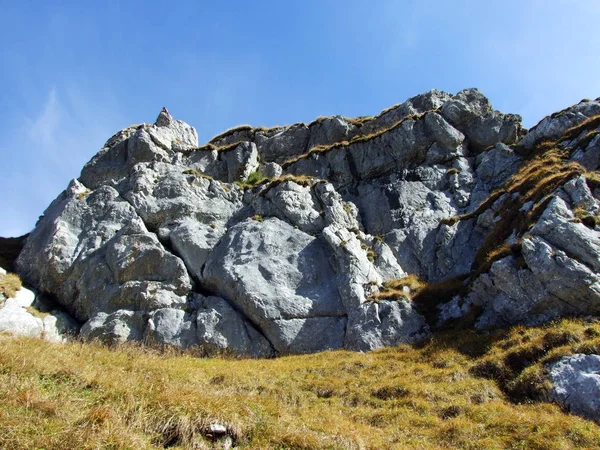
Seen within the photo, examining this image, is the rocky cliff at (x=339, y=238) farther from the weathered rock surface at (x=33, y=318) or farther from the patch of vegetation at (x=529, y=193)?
the weathered rock surface at (x=33, y=318)

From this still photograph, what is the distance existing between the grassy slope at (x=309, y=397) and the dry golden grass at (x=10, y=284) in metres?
15.7

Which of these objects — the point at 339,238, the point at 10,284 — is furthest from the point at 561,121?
the point at 10,284

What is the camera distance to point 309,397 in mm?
16359

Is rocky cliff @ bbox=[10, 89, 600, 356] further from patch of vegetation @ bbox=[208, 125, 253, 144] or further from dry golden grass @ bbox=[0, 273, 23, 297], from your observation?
patch of vegetation @ bbox=[208, 125, 253, 144]

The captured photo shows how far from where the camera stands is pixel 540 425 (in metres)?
12.6

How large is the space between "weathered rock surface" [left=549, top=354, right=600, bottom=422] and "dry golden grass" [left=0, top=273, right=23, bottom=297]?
30.8 metres

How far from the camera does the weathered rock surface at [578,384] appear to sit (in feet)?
45.4

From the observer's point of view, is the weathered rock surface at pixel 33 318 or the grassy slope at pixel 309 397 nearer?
the grassy slope at pixel 309 397

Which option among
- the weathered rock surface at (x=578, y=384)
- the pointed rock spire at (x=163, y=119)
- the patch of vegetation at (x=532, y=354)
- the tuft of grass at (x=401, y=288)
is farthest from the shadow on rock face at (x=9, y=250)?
the weathered rock surface at (x=578, y=384)

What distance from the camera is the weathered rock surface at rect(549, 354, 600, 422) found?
13.8 meters

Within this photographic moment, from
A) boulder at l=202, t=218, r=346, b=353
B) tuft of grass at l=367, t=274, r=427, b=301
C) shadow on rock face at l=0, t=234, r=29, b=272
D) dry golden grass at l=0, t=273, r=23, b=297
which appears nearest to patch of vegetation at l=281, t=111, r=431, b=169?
boulder at l=202, t=218, r=346, b=353

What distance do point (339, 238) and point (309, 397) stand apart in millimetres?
13957

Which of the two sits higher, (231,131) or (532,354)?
(231,131)

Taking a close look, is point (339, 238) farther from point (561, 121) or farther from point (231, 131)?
point (231, 131)
